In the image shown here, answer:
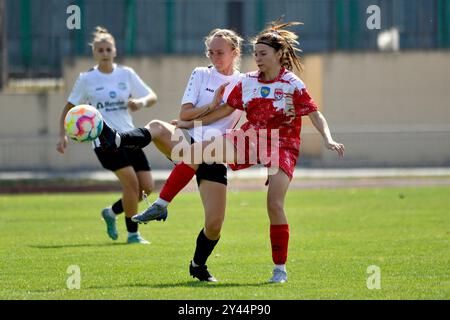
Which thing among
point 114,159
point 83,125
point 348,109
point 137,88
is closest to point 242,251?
point 114,159

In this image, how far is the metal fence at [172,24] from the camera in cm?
2714

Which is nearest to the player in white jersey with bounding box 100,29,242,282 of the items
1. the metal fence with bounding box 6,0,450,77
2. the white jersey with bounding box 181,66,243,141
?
the white jersey with bounding box 181,66,243,141

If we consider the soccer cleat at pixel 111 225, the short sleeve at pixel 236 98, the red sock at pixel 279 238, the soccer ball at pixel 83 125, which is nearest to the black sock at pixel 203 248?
the red sock at pixel 279 238

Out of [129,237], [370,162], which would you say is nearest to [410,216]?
[129,237]

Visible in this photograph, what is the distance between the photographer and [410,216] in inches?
595

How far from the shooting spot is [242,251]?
1141cm

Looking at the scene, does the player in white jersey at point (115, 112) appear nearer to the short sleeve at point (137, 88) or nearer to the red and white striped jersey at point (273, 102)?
the short sleeve at point (137, 88)

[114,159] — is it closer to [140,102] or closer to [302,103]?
[140,102]

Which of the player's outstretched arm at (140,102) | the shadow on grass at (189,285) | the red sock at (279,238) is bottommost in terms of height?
the shadow on grass at (189,285)

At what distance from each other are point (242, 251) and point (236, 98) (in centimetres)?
295

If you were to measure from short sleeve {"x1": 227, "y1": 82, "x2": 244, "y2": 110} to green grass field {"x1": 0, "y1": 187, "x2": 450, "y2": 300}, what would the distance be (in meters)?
1.47

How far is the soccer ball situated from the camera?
864 cm

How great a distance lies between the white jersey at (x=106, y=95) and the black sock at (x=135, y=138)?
326cm
